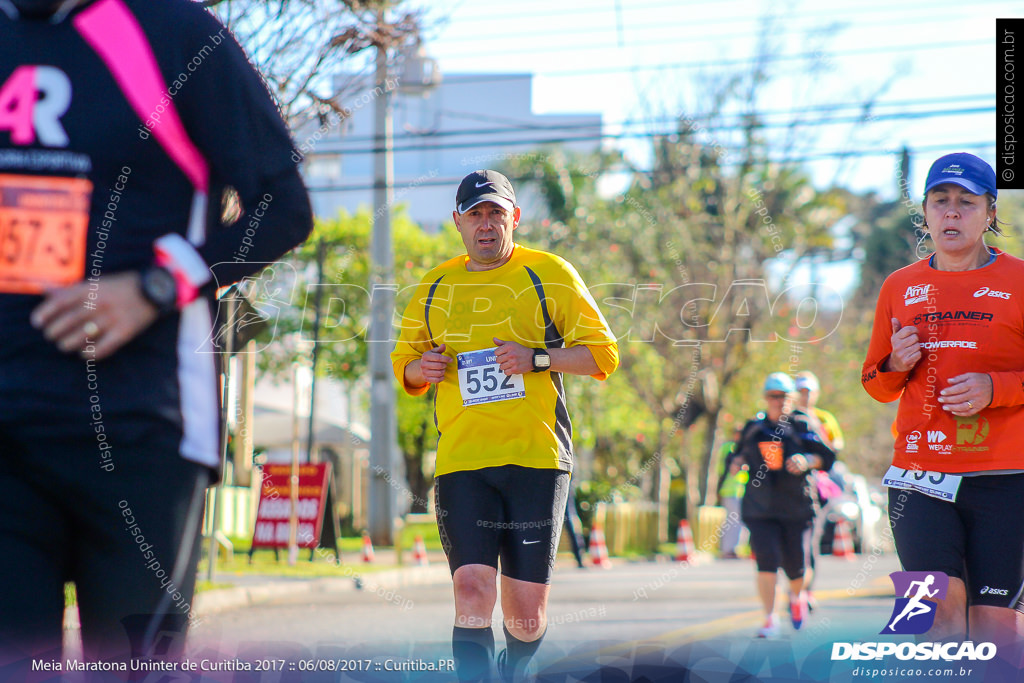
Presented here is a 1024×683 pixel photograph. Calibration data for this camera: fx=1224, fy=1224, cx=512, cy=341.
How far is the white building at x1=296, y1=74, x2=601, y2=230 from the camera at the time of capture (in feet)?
48.9

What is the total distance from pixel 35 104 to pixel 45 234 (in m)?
0.26

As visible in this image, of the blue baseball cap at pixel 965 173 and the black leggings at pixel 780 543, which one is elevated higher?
the blue baseball cap at pixel 965 173

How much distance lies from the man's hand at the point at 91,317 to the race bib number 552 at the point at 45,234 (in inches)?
2.4

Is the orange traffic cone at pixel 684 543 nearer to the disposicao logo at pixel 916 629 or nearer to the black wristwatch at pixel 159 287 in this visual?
the disposicao logo at pixel 916 629

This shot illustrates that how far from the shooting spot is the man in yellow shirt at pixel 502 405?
15.1 feet

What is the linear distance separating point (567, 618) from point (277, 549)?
17.8ft

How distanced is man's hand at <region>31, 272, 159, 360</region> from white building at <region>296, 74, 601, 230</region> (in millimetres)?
587

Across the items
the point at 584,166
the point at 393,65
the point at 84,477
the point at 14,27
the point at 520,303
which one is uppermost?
the point at 584,166

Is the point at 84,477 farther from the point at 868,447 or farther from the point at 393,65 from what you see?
the point at 868,447

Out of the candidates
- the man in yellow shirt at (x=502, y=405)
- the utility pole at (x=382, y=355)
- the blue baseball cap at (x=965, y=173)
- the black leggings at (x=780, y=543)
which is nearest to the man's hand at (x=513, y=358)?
the man in yellow shirt at (x=502, y=405)

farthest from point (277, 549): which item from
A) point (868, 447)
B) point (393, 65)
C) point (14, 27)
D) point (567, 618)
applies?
point (868, 447)

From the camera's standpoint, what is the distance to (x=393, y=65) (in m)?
10.5

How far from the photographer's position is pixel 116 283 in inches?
89.9

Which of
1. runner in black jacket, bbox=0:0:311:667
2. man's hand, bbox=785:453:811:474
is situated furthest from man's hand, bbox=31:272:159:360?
man's hand, bbox=785:453:811:474
